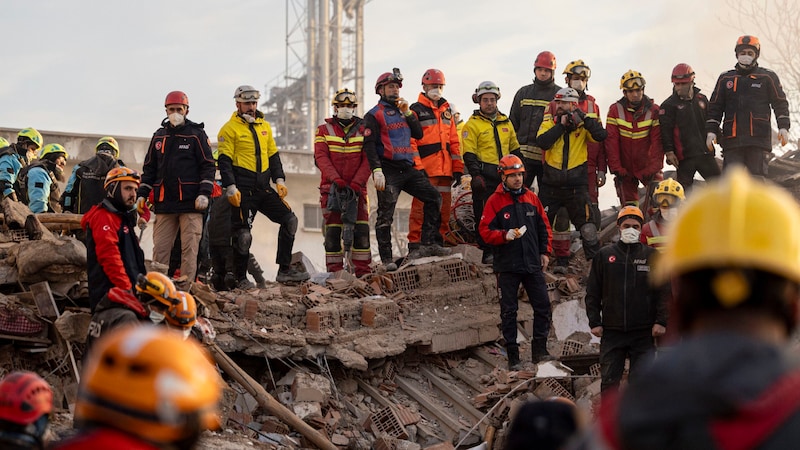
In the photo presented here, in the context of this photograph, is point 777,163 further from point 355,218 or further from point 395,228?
point 395,228

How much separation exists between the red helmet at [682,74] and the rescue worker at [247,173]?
210 inches

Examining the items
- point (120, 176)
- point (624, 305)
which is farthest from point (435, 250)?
point (120, 176)

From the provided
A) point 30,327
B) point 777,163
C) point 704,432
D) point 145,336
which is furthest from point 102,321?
point 777,163

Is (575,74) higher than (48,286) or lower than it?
higher

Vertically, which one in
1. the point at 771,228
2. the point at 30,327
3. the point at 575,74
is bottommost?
the point at 30,327

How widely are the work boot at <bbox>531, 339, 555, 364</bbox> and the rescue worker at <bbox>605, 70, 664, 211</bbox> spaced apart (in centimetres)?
289

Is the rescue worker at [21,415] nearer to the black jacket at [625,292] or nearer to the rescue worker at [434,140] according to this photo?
the black jacket at [625,292]

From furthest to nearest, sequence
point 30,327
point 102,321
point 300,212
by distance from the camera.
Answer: point 300,212
point 30,327
point 102,321

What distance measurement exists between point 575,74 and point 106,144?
6094 mm

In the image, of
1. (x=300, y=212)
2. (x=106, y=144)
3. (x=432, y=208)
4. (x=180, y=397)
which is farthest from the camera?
(x=300, y=212)

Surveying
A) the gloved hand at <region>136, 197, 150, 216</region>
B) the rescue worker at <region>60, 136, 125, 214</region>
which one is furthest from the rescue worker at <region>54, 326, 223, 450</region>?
the rescue worker at <region>60, 136, 125, 214</region>

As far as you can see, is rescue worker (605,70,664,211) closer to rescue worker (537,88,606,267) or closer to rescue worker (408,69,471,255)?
rescue worker (537,88,606,267)

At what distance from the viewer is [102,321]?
8414mm

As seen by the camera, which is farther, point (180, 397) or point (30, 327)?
point (30, 327)
